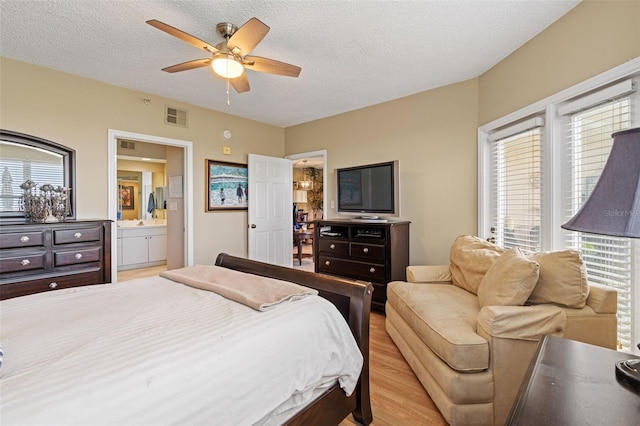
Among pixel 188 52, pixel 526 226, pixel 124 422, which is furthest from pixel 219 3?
pixel 526 226

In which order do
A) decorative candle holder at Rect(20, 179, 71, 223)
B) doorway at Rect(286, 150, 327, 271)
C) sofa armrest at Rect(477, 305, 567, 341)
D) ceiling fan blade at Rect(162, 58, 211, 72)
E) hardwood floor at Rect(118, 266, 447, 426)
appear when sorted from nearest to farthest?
sofa armrest at Rect(477, 305, 567, 341) → hardwood floor at Rect(118, 266, 447, 426) → ceiling fan blade at Rect(162, 58, 211, 72) → decorative candle holder at Rect(20, 179, 71, 223) → doorway at Rect(286, 150, 327, 271)

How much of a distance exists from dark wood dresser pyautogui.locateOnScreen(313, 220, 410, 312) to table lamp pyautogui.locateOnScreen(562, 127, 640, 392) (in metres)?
2.34

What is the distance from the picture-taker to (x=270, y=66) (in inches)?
94.3

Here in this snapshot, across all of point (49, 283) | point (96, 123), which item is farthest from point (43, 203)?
point (96, 123)

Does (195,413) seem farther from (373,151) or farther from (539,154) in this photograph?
(373,151)

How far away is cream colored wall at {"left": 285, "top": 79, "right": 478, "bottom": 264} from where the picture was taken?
333 centimetres

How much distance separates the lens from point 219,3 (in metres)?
2.04

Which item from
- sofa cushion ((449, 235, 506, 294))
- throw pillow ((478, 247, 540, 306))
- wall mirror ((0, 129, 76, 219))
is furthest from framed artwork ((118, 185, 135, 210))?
throw pillow ((478, 247, 540, 306))

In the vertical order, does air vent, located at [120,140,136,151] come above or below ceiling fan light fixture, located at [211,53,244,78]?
above

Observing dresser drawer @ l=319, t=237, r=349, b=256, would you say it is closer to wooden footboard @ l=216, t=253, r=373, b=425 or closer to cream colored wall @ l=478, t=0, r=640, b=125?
wooden footboard @ l=216, t=253, r=373, b=425

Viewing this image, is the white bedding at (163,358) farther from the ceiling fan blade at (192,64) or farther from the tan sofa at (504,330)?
the ceiling fan blade at (192,64)

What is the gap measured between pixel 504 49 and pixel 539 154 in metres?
1.00

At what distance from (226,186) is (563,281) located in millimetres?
4055

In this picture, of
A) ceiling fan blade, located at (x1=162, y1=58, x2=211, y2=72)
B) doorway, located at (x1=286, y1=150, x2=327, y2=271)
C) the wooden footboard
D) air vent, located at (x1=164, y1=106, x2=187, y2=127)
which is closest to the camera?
the wooden footboard
